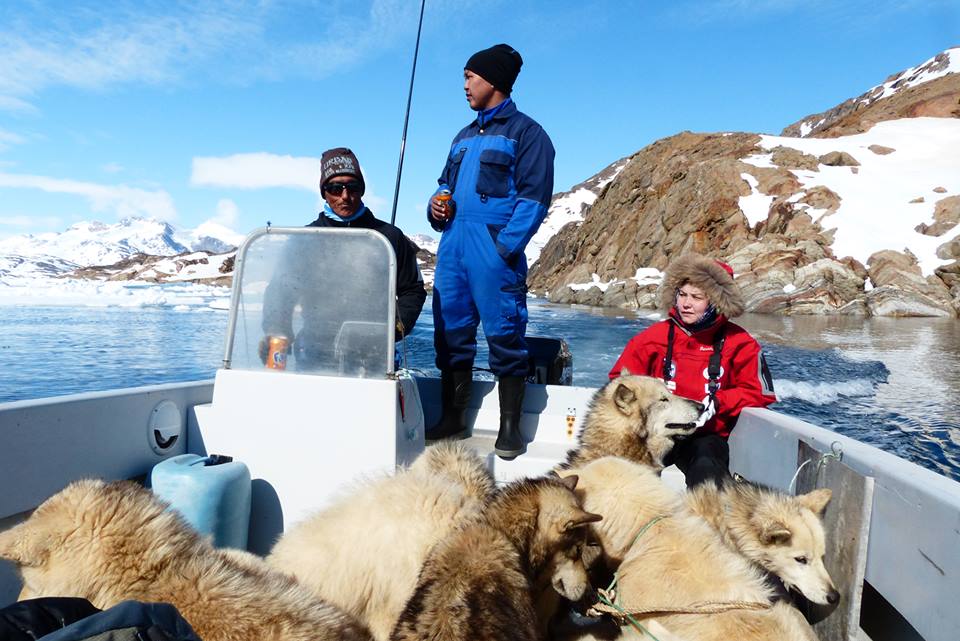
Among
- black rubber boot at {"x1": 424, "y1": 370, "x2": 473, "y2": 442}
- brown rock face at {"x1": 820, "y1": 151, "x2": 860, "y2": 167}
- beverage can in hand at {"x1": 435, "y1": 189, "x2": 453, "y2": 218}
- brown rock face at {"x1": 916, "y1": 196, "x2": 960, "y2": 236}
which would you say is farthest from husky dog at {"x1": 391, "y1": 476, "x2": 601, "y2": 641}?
brown rock face at {"x1": 820, "y1": 151, "x2": 860, "y2": 167}

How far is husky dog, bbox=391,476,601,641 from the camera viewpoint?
5.63 feet

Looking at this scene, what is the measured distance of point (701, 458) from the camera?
3697 mm

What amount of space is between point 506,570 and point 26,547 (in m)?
1.34

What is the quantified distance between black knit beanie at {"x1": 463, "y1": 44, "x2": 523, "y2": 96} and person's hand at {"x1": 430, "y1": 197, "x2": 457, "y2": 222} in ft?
2.93

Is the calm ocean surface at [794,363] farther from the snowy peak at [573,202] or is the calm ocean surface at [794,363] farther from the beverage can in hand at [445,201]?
the snowy peak at [573,202]

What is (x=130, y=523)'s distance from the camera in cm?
179

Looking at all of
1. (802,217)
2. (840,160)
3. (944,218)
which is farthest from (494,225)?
(840,160)

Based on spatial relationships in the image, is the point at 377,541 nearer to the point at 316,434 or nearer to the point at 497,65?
the point at 316,434

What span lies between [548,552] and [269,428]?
5.76 ft

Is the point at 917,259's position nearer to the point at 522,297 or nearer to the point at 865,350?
the point at 865,350

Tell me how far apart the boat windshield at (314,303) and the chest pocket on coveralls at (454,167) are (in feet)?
4.38

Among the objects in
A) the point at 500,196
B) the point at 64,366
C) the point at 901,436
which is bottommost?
the point at 64,366

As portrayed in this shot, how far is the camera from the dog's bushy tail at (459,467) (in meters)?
2.42

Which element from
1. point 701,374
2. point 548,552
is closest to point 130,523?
point 548,552
